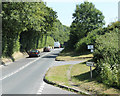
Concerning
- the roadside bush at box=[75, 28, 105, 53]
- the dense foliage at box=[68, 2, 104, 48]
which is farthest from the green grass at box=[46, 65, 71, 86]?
the dense foliage at box=[68, 2, 104, 48]

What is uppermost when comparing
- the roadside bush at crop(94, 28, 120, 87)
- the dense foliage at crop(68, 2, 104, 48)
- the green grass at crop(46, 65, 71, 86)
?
the dense foliage at crop(68, 2, 104, 48)

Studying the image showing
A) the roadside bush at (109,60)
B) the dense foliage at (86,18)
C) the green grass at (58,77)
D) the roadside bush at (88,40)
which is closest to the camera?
the roadside bush at (109,60)

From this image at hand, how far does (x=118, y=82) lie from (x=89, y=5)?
1478 inches

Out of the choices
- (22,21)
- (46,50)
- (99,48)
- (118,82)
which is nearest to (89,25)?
(46,50)

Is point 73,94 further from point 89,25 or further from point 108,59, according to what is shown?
point 89,25

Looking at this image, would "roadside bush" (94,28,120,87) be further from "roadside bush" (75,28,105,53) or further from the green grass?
"roadside bush" (75,28,105,53)

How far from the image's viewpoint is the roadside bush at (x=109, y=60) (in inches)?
464

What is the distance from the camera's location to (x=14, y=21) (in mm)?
25172

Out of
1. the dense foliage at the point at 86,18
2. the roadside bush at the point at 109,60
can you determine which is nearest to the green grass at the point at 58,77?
the roadside bush at the point at 109,60

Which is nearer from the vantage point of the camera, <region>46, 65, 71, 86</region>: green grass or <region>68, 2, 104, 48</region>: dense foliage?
<region>46, 65, 71, 86</region>: green grass

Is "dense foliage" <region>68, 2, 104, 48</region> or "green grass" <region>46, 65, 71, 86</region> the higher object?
"dense foliage" <region>68, 2, 104, 48</region>

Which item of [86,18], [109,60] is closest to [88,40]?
[86,18]

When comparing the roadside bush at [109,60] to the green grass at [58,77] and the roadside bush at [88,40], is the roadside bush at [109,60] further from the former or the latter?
the roadside bush at [88,40]

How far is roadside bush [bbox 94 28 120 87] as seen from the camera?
11781mm
